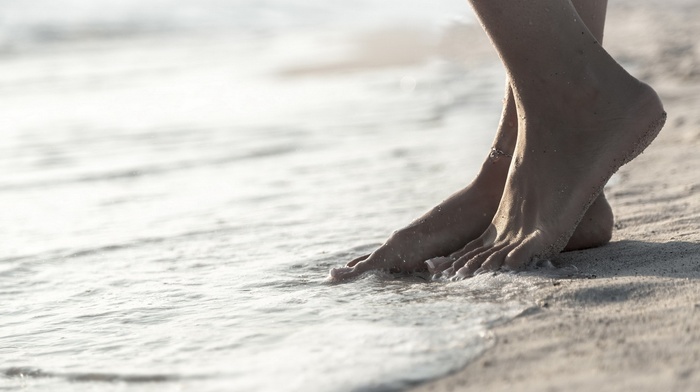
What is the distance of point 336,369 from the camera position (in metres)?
1.43

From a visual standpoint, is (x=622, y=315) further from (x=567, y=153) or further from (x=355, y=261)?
(x=355, y=261)

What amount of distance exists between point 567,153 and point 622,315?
581 mm

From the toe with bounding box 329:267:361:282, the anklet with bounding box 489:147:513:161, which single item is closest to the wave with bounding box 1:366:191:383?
the toe with bounding box 329:267:361:282

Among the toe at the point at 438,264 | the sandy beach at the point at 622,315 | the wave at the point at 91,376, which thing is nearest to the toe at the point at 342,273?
the toe at the point at 438,264

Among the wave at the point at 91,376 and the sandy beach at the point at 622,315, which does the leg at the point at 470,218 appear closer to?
the sandy beach at the point at 622,315

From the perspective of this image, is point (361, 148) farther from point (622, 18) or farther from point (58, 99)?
point (622, 18)

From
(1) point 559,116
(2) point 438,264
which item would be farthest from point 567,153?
(2) point 438,264

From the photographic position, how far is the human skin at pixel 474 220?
2133mm

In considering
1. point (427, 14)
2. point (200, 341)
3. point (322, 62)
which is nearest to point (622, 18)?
point (322, 62)

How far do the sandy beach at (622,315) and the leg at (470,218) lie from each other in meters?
0.19

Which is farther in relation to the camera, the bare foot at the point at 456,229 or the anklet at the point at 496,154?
the anklet at the point at 496,154

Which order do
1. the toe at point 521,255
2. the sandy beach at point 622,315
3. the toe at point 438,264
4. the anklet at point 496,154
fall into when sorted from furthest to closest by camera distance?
the anklet at point 496,154
the toe at point 438,264
the toe at point 521,255
the sandy beach at point 622,315

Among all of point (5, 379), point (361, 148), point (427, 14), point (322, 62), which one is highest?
point (427, 14)

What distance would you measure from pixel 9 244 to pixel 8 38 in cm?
979
